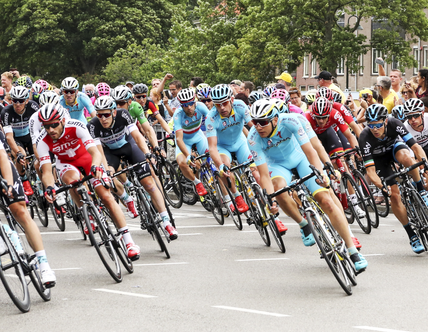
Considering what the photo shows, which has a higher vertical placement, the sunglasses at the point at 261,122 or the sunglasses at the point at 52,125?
the sunglasses at the point at 52,125

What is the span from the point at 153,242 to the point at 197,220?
2.41 meters

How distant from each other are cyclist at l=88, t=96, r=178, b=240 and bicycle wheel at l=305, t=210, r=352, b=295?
Result: 2.80m

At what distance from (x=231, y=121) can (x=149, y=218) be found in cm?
286

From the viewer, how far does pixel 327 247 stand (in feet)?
25.2

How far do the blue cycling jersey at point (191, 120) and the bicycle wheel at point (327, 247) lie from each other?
→ 18.6 ft

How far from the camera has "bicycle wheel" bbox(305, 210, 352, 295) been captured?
295 inches

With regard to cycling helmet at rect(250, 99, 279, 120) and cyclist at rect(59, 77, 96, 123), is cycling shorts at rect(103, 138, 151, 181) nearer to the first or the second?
cyclist at rect(59, 77, 96, 123)

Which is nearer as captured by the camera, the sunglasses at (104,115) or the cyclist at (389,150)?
the cyclist at (389,150)

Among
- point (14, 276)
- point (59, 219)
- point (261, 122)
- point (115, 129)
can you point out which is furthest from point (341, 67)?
point (14, 276)

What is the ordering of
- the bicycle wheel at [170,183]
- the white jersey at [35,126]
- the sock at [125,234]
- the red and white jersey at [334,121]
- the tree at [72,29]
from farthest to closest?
the tree at [72,29], the bicycle wheel at [170,183], the red and white jersey at [334,121], the white jersey at [35,126], the sock at [125,234]

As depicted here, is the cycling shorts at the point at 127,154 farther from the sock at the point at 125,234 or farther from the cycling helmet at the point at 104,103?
the sock at the point at 125,234

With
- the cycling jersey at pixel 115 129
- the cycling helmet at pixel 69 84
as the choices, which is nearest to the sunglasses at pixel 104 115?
the cycling jersey at pixel 115 129

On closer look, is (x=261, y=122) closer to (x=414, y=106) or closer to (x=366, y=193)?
(x=414, y=106)

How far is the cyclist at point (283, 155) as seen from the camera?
8.28 meters
